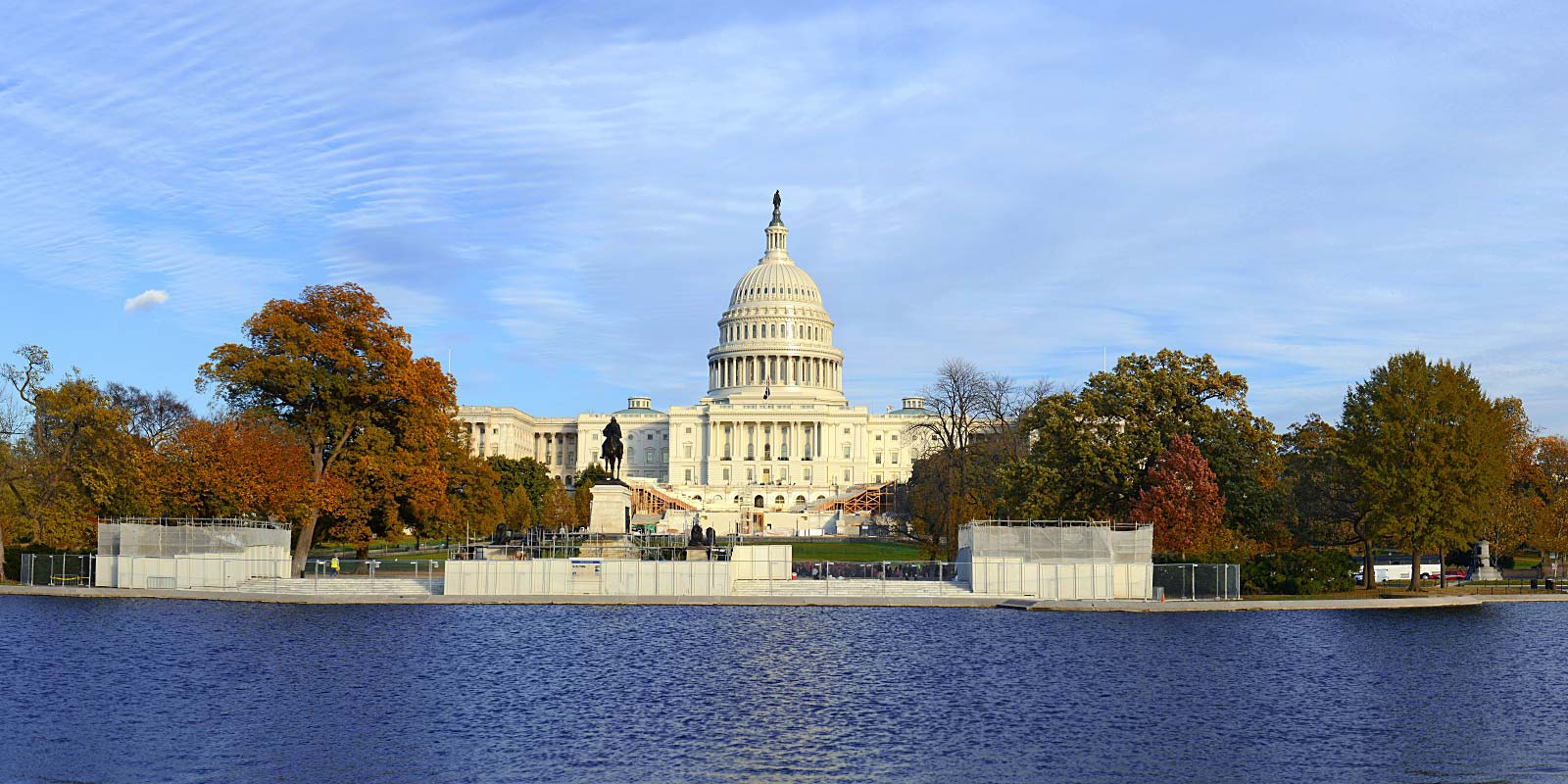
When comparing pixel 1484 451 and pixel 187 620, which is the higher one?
pixel 1484 451

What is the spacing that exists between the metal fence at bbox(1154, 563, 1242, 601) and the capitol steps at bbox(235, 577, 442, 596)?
27250mm

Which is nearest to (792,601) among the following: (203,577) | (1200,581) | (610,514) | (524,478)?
(1200,581)

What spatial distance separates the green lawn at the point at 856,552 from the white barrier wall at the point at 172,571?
3077 cm

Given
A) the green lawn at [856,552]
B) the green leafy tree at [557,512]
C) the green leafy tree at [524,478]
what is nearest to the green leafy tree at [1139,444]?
the green lawn at [856,552]

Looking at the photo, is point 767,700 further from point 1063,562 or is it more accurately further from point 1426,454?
point 1426,454

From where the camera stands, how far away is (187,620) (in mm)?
43406

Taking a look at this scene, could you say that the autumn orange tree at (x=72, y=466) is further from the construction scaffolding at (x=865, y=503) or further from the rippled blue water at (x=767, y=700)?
the construction scaffolding at (x=865, y=503)

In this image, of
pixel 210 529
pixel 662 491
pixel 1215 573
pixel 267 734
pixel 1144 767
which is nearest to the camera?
pixel 1144 767

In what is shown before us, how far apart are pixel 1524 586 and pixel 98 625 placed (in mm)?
57904

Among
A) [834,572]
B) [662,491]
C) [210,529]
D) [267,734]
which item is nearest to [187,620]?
[210,529]

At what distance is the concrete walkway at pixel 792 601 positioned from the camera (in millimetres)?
49719

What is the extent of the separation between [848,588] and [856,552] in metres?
36.1

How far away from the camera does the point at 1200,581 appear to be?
53.3 metres

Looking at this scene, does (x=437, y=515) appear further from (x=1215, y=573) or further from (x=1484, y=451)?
(x=1484, y=451)
